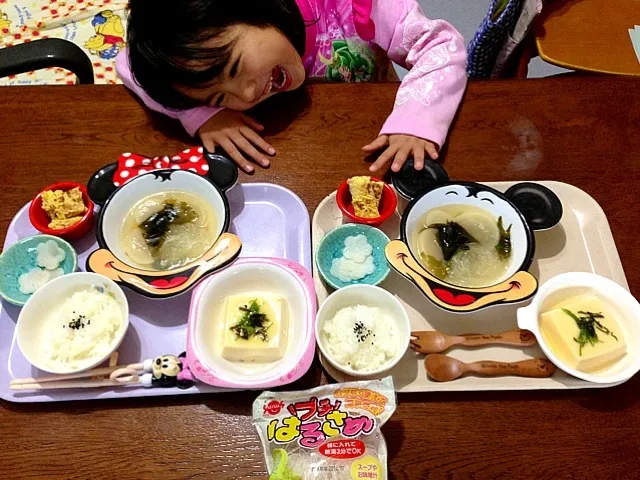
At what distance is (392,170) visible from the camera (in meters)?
1.26

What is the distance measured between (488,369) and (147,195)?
886 mm

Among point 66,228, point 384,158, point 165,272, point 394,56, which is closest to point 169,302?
point 165,272

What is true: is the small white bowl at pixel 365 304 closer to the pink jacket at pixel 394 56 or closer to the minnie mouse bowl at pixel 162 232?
the minnie mouse bowl at pixel 162 232

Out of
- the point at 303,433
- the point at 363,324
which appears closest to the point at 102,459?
the point at 303,433

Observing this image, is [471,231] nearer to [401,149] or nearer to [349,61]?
[401,149]

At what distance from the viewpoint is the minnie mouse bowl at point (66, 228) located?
1.17 metres

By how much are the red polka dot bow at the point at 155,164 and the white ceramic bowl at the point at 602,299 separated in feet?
2.73

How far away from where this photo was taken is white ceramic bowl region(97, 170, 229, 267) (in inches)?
44.8

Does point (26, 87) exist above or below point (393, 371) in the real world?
above

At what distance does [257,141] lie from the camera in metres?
1.34

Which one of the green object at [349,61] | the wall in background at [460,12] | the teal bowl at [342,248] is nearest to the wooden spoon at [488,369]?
the teal bowl at [342,248]

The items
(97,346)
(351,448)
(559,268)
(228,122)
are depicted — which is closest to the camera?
(351,448)

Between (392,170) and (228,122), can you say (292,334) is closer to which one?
(392,170)

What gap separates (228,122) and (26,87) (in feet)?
2.03
